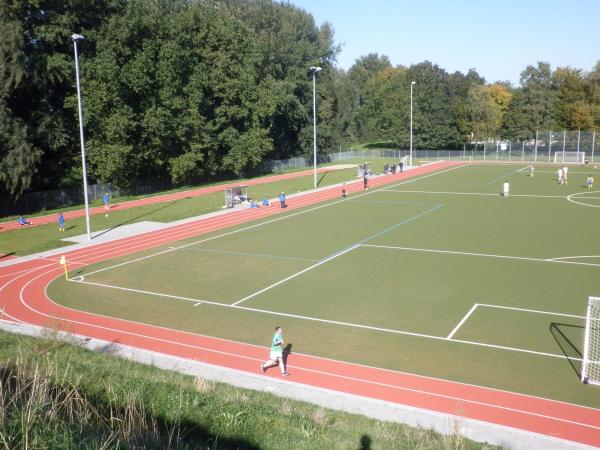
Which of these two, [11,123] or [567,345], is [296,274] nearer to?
[567,345]

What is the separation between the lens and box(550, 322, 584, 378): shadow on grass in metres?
13.7

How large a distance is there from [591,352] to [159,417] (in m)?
11.1

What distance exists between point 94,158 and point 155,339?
31.9 m

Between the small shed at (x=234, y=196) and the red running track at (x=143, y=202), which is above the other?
the small shed at (x=234, y=196)

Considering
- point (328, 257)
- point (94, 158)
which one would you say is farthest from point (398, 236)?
point (94, 158)

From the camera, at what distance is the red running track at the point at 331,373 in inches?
435

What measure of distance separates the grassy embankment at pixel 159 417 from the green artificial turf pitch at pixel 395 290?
4.06 metres

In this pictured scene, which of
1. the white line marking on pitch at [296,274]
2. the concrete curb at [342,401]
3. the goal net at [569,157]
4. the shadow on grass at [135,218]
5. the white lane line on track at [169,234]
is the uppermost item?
the goal net at [569,157]

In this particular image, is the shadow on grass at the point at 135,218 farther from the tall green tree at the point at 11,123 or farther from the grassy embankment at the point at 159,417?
the grassy embankment at the point at 159,417

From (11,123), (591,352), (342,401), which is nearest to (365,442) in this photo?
(342,401)

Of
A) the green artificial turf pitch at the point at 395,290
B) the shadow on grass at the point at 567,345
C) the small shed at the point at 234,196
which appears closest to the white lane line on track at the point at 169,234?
the green artificial turf pitch at the point at 395,290

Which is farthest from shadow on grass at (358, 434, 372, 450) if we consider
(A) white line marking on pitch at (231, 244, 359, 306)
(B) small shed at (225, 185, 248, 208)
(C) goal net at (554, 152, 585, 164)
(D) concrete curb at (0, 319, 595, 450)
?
(C) goal net at (554, 152, 585, 164)

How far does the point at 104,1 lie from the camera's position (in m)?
46.8

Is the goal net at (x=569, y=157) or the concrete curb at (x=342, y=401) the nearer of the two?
the concrete curb at (x=342, y=401)
